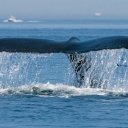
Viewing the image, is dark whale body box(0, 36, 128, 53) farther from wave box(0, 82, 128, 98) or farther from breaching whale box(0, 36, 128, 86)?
wave box(0, 82, 128, 98)

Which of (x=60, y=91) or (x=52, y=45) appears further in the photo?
(x=60, y=91)

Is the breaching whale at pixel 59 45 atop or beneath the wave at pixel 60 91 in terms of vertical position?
atop

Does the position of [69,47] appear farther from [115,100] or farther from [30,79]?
[30,79]

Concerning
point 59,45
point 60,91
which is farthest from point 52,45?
point 60,91

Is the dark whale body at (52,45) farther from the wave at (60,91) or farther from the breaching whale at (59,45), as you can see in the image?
the wave at (60,91)

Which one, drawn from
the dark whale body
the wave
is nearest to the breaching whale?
the dark whale body

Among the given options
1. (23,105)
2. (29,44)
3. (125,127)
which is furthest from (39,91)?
(125,127)

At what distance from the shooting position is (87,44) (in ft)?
37.3

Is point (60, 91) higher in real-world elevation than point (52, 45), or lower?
lower

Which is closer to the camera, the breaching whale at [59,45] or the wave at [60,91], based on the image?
the breaching whale at [59,45]

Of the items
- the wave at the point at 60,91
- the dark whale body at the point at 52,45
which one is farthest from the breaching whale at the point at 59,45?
the wave at the point at 60,91

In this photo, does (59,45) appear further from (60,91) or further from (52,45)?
(60,91)

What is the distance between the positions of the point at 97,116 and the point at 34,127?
1.37m

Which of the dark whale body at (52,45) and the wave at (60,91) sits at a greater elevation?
the dark whale body at (52,45)
